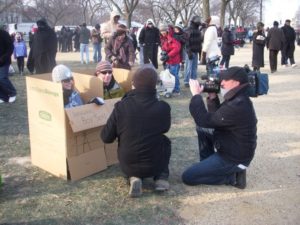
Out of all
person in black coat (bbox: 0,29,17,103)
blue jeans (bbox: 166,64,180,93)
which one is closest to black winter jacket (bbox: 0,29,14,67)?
person in black coat (bbox: 0,29,17,103)

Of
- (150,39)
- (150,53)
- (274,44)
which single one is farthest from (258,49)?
(150,39)

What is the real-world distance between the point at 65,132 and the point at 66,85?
0.60 m

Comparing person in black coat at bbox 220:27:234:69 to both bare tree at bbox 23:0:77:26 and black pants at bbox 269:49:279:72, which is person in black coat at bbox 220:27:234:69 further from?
bare tree at bbox 23:0:77:26

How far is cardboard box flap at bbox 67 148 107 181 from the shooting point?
416 centimetres

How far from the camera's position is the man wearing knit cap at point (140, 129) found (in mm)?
3727

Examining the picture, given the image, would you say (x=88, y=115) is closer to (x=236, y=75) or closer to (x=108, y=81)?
(x=108, y=81)

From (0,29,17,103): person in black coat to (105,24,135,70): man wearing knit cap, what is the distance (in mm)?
1772

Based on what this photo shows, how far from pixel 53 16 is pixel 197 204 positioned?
5455cm

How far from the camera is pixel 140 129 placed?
3734mm

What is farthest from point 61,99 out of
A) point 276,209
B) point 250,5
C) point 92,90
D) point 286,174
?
point 250,5

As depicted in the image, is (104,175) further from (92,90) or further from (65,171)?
(92,90)

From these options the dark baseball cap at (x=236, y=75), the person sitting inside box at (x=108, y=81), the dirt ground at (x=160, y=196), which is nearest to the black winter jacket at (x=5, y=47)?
the dirt ground at (x=160, y=196)

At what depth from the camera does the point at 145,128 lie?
374cm

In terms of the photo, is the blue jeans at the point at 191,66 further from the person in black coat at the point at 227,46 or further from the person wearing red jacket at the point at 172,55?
the person in black coat at the point at 227,46
